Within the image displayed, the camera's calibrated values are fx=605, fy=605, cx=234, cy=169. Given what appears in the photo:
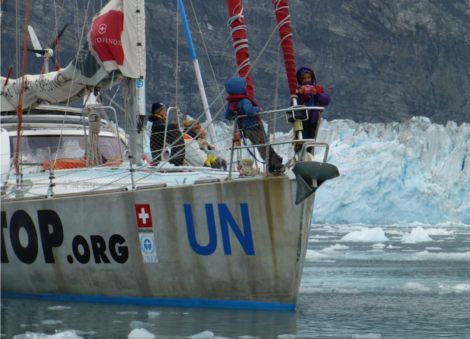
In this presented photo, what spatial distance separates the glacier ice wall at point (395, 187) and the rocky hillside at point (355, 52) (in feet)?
90.9

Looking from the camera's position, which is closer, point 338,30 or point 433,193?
point 433,193

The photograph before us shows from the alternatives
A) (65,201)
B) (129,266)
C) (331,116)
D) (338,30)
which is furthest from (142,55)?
(338,30)

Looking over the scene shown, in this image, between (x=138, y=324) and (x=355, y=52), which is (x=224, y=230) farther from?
(x=355, y=52)

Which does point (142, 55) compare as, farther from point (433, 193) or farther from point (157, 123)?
point (433, 193)

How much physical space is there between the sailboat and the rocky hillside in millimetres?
47486

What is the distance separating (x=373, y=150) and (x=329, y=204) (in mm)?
3567

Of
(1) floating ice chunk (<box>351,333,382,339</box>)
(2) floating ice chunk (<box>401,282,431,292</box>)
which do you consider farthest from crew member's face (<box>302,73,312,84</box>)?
(2) floating ice chunk (<box>401,282,431,292</box>)

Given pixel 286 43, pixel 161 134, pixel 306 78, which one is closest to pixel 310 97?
pixel 306 78

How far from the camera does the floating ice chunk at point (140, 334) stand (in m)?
5.14

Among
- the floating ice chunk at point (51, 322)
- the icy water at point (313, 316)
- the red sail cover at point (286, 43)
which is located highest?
the red sail cover at point (286, 43)

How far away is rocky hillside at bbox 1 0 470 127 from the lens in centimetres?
5678

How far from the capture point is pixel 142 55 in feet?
26.3

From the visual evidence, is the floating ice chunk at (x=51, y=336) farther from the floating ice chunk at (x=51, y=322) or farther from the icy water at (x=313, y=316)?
the floating ice chunk at (x=51, y=322)

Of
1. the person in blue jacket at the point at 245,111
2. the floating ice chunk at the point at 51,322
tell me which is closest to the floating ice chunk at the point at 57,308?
the floating ice chunk at the point at 51,322
